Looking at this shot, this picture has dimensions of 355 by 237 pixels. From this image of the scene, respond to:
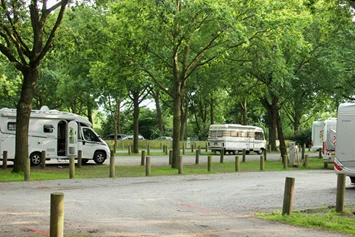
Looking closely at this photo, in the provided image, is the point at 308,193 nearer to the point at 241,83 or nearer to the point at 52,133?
the point at 52,133

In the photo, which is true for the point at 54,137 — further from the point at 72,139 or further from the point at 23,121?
the point at 23,121

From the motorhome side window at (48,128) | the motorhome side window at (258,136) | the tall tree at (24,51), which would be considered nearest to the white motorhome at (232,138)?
the motorhome side window at (258,136)

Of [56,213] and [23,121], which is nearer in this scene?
[56,213]

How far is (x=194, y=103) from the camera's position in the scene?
59.2 meters

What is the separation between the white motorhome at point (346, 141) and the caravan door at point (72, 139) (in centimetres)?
1365

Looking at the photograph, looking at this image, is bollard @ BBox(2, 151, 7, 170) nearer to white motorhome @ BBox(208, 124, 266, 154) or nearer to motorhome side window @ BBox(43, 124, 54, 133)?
motorhome side window @ BBox(43, 124, 54, 133)

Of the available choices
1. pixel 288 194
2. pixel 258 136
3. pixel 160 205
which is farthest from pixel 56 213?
pixel 258 136

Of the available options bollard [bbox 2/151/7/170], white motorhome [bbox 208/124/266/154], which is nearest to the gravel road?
bollard [bbox 2/151/7/170]

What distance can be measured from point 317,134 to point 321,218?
30.2m

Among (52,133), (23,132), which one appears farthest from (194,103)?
(23,132)

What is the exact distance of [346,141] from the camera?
51.1ft

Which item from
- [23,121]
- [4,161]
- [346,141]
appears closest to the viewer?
[346,141]

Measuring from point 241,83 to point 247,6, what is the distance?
9.80 m

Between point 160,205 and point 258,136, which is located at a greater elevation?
point 258,136
